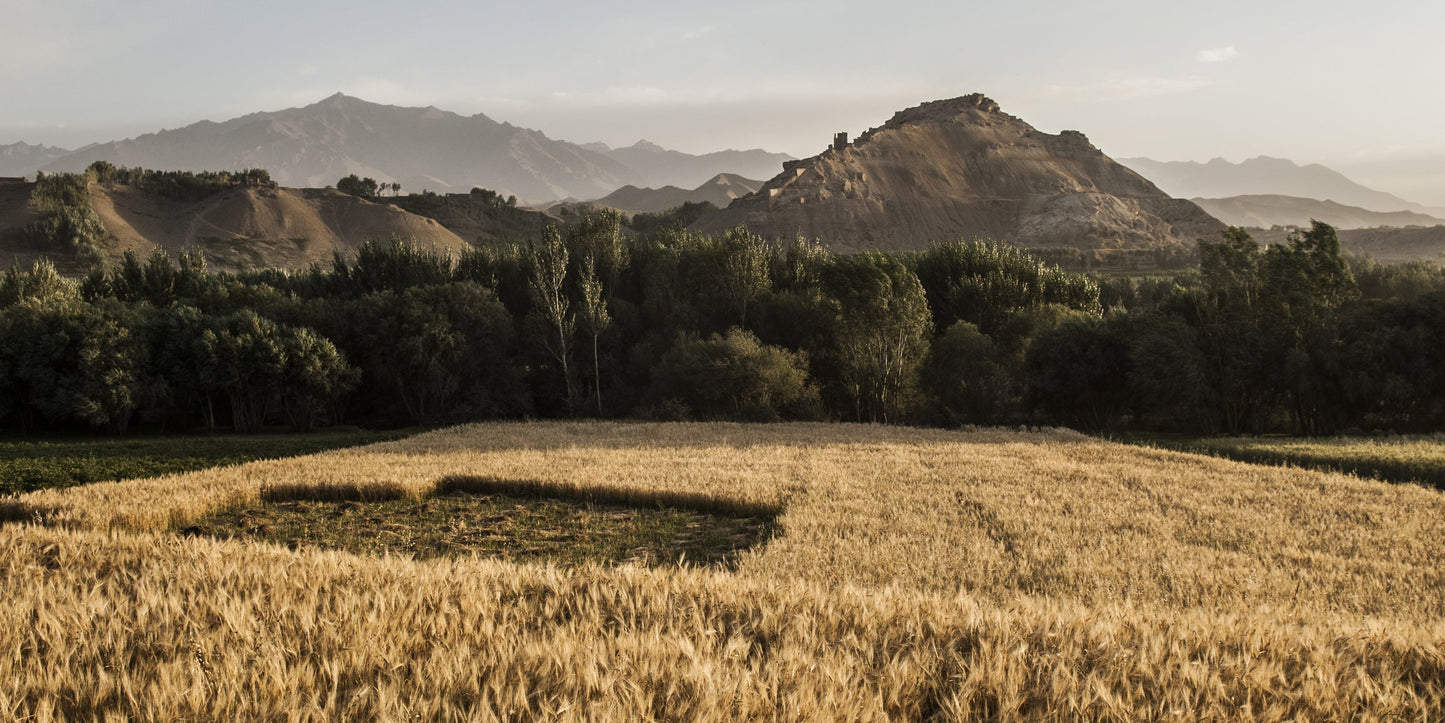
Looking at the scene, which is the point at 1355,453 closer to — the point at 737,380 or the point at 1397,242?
the point at 737,380

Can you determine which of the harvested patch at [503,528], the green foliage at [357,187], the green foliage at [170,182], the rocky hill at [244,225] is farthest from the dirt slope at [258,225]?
the harvested patch at [503,528]

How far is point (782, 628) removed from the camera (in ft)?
23.6

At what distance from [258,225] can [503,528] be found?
124 metres

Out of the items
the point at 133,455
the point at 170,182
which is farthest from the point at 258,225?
the point at 133,455

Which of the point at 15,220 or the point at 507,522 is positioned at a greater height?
the point at 15,220

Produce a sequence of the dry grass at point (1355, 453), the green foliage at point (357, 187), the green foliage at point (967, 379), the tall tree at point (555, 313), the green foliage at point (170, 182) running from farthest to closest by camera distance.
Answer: the green foliage at point (357, 187), the green foliage at point (170, 182), the tall tree at point (555, 313), the green foliage at point (967, 379), the dry grass at point (1355, 453)

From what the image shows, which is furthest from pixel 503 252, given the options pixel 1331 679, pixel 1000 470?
pixel 1331 679

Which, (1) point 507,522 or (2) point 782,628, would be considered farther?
(1) point 507,522

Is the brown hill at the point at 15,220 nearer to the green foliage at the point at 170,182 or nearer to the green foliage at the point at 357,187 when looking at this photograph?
the green foliage at the point at 170,182

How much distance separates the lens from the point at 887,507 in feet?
59.7

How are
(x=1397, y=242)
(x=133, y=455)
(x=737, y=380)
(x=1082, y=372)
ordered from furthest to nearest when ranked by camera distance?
1. (x=1397, y=242)
2. (x=737, y=380)
3. (x=1082, y=372)
4. (x=133, y=455)

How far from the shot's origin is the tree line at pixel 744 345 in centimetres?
3756

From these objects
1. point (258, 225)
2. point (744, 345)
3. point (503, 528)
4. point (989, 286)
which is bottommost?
point (503, 528)

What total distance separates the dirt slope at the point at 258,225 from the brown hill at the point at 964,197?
5515cm
